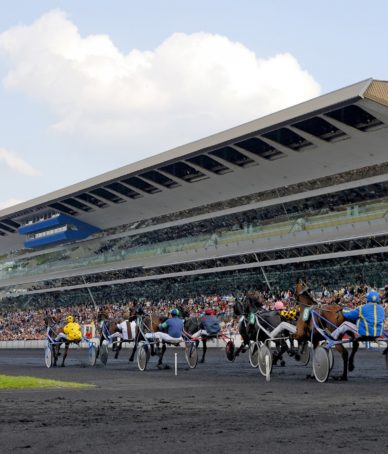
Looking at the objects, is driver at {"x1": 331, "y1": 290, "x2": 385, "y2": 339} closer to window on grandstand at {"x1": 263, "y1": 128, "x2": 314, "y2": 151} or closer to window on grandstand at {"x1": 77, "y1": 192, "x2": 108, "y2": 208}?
window on grandstand at {"x1": 263, "y1": 128, "x2": 314, "y2": 151}

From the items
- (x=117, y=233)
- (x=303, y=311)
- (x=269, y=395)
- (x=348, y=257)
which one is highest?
(x=117, y=233)

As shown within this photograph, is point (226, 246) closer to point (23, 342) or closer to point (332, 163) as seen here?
point (332, 163)

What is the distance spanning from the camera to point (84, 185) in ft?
229

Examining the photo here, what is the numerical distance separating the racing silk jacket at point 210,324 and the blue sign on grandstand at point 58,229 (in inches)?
2074

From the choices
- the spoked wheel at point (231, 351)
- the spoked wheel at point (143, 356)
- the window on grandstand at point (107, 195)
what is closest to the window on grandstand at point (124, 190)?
the window on grandstand at point (107, 195)

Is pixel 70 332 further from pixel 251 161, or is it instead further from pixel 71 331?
pixel 251 161

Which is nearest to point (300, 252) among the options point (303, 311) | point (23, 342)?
point (23, 342)

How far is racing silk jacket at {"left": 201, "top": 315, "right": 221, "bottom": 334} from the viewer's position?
24.5 m

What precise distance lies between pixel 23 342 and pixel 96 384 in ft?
145

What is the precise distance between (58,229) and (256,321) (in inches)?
2347

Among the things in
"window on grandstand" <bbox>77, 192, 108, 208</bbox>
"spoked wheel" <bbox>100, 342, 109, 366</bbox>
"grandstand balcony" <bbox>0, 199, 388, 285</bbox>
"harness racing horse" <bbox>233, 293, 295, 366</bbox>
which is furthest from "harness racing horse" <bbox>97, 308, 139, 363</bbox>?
"window on grandstand" <bbox>77, 192, 108, 208</bbox>

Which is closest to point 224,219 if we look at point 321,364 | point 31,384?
point 31,384

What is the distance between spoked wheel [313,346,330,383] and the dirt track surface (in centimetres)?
34

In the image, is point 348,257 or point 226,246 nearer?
point 348,257
